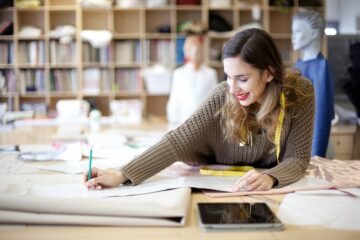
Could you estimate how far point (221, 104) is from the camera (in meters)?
1.47

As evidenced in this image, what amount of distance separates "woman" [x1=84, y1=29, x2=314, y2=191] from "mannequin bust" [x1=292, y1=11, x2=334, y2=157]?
3.04 ft

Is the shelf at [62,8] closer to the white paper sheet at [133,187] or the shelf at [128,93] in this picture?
the shelf at [128,93]

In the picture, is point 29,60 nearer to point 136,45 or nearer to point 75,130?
point 136,45

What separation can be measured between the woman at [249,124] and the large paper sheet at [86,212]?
0.31 m

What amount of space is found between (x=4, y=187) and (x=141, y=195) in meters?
0.40

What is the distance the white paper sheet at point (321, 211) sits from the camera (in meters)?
0.93

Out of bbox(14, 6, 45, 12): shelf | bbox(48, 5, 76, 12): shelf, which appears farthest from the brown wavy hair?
bbox(14, 6, 45, 12): shelf

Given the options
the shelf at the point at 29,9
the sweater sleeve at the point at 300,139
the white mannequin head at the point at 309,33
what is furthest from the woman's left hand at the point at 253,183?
the shelf at the point at 29,9

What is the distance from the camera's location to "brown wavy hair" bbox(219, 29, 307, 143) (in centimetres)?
136

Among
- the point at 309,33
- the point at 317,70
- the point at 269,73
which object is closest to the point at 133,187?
the point at 269,73

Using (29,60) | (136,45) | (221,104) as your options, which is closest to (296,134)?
(221,104)

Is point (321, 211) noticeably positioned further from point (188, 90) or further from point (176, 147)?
point (188, 90)

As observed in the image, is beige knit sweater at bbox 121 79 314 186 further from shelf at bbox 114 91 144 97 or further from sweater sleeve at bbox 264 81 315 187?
shelf at bbox 114 91 144 97

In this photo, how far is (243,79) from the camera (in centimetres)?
135
